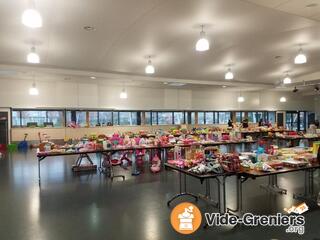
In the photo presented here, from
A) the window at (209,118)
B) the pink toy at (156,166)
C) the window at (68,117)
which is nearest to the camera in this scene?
the pink toy at (156,166)

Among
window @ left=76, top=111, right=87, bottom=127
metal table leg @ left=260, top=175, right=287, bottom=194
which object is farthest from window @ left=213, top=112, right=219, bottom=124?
metal table leg @ left=260, top=175, right=287, bottom=194

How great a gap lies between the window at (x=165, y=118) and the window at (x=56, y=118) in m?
5.37

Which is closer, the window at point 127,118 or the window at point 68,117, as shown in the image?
the window at point 68,117

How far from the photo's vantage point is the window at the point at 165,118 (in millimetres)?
14281

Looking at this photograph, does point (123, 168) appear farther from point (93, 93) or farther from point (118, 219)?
point (93, 93)

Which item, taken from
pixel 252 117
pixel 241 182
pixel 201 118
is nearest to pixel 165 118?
pixel 201 118

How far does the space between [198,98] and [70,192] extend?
11267 mm

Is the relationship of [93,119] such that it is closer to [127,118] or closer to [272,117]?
[127,118]

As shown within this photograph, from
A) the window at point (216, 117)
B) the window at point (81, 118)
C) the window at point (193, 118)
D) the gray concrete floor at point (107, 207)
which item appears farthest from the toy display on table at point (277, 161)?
the window at point (216, 117)

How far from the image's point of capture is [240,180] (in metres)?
3.39

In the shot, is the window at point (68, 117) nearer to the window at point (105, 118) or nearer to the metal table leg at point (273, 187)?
the window at point (105, 118)

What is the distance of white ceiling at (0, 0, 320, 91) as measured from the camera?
13.0 feet

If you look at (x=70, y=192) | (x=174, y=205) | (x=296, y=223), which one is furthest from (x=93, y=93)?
(x=296, y=223)

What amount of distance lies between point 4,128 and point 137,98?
646cm
